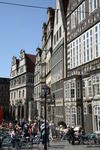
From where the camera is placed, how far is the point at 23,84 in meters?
69.3

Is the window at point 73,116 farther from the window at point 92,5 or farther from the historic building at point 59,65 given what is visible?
the window at point 92,5

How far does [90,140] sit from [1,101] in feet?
273

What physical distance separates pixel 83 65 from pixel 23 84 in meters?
45.1

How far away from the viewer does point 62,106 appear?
31281 mm

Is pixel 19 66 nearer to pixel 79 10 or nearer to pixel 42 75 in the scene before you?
pixel 42 75

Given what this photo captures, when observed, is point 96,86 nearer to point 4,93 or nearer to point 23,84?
point 23,84

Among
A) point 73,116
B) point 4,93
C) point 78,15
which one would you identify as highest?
point 78,15

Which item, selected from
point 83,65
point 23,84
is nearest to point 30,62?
point 23,84

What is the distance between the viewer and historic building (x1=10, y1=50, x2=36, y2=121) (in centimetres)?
6738

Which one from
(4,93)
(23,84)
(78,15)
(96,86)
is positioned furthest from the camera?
(4,93)

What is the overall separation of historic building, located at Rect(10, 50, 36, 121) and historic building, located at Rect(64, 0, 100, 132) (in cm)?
3641

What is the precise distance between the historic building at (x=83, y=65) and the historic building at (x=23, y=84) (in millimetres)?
36408

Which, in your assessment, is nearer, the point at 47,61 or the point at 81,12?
the point at 81,12

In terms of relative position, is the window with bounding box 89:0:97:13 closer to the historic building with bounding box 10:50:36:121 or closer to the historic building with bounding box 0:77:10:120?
the historic building with bounding box 10:50:36:121
